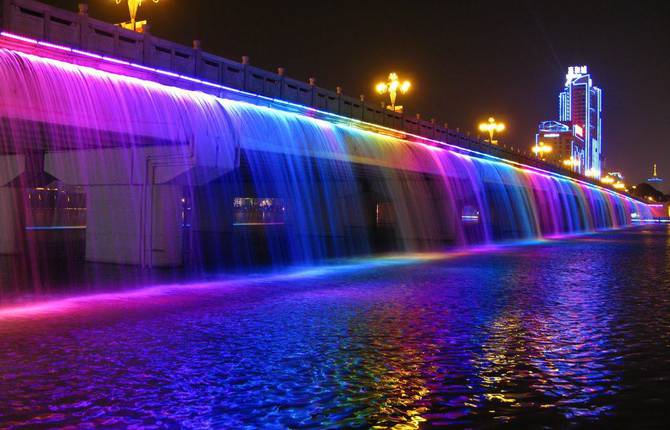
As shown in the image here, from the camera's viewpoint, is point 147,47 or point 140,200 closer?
point 147,47

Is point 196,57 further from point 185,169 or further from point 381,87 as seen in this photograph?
point 381,87

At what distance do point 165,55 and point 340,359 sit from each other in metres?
14.6

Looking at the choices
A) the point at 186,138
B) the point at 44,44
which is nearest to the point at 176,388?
the point at 44,44

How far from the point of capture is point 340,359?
9406 mm

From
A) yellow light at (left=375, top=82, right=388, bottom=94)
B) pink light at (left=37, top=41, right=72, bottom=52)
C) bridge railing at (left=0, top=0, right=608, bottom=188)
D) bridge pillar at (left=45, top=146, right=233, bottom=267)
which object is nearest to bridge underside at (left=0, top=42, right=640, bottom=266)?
bridge pillar at (left=45, top=146, right=233, bottom=267)

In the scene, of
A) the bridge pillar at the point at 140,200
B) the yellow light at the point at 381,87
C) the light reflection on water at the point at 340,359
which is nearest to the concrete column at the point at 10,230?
the bridge pillar at the point at 140,200

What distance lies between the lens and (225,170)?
23188 millimetres

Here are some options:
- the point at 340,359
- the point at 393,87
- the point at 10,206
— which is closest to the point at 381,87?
the point at 393,87

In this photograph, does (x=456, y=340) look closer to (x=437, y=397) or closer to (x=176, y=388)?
(x=437, y=397)

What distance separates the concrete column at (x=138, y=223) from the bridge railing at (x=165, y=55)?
4520mm

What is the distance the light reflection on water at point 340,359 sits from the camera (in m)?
6.92

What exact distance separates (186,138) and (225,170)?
2123 millimetres

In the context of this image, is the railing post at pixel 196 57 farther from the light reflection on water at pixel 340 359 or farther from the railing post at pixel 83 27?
the light reflection on water at pixel 340 359

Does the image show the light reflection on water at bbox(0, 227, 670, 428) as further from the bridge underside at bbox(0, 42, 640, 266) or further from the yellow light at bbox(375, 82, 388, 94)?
the yellow light at bbox(375, 82, 388, 94)
